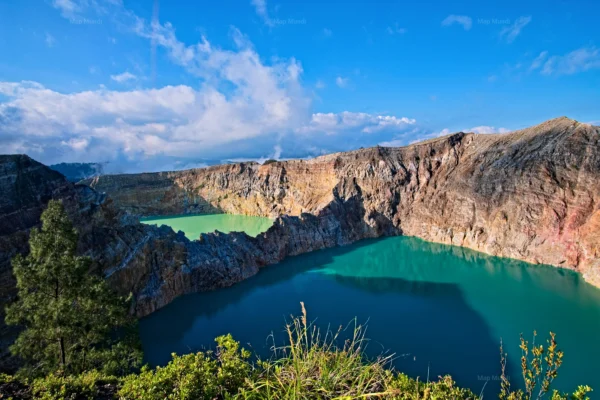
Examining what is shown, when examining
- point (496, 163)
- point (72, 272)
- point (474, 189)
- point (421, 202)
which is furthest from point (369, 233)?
point (72, 272)

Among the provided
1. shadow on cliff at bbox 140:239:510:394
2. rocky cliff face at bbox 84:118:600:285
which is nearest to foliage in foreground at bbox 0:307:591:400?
shadow on cliff at bbox 140:239:510:394

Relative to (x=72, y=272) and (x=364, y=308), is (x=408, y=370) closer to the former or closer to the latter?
(x=364, y=308)

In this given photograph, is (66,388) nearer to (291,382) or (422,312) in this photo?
(291,382)

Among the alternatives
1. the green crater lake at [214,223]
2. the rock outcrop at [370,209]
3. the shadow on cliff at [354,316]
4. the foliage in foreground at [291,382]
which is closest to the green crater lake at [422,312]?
the shadow on cliff at [354,316]

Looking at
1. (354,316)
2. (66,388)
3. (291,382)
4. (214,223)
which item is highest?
(291,382)

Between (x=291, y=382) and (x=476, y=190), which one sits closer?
(x=291, y=382)

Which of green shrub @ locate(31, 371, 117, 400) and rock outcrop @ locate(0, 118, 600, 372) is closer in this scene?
green shrub @ locate(31, 371, 117, 400)

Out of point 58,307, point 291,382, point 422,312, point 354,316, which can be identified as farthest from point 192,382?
point 422,312

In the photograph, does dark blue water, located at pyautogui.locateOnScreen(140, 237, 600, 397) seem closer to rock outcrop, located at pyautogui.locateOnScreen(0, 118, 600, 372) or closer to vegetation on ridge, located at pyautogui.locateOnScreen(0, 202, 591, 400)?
rock outcrop, located at pyautogui.locateOnScreen(0, 118, 600, 372)
